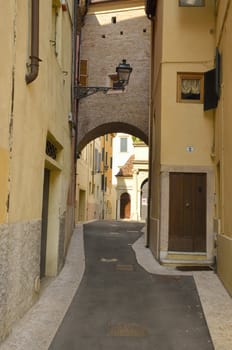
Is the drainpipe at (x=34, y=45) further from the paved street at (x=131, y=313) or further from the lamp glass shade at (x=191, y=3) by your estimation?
the lamp glass shade at (x=191, y=3)

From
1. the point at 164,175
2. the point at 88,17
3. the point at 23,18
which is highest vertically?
the point at 88,17

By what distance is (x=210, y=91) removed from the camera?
11.0 meters

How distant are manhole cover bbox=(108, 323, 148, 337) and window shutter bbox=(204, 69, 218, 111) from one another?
6.27m

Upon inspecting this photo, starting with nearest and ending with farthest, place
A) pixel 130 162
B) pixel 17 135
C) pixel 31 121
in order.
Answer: pixel 17 135 → pixel 31 121 → pixel 130 162

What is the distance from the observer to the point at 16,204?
5.84 meters

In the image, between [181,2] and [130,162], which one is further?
[130,162]

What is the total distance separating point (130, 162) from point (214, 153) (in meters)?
28.6

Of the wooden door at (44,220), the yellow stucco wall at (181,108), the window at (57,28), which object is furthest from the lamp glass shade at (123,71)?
the wooden door at (44,220)

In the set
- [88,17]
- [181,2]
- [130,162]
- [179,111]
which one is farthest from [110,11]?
[130,162]

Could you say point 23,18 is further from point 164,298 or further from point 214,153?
point 214,153

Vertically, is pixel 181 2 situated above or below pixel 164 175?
above

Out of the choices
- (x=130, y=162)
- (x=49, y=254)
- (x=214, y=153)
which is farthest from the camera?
(x=130, y=162)

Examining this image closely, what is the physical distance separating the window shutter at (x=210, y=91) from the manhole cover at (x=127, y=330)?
627cm

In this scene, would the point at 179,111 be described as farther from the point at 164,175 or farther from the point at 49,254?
the point at 49,254
